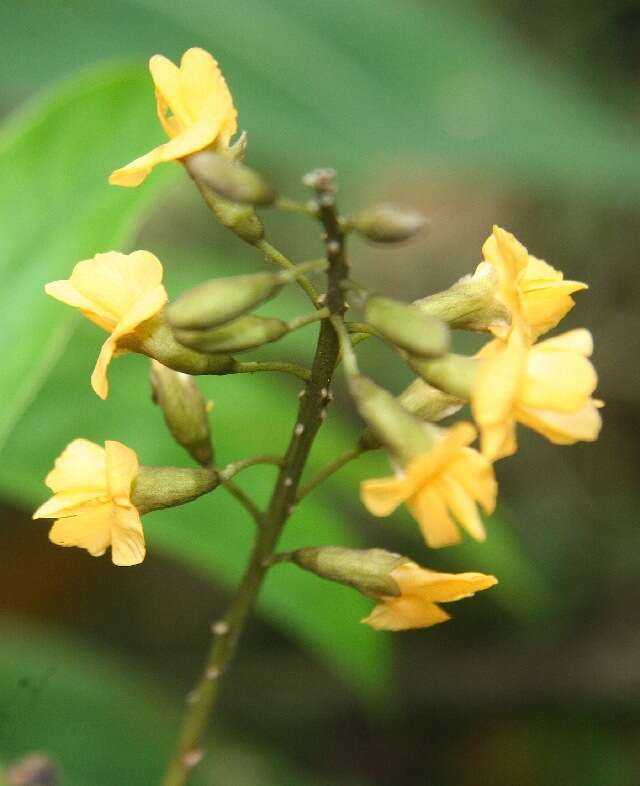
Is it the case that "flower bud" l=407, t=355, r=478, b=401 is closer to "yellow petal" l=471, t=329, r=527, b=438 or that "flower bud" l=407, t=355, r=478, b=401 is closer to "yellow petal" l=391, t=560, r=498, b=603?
"yellow petal" l=471, t=329, r=527, b=438

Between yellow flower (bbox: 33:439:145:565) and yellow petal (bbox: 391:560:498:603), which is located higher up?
yellow petal (bbox: 391:560:498:603)

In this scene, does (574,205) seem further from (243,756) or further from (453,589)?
(453,589)

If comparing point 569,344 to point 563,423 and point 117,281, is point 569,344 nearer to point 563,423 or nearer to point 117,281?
point 563,423

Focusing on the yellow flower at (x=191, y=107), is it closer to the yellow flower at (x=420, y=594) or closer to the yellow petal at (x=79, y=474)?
the yellow petal at (x=79, y=474)

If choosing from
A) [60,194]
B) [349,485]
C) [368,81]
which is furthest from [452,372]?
[368,81]

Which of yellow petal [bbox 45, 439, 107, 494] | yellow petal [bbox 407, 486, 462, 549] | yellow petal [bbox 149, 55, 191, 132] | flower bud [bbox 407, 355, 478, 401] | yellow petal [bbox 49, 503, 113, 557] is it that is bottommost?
yellow petal [bbox 49, 503, 113, 557]

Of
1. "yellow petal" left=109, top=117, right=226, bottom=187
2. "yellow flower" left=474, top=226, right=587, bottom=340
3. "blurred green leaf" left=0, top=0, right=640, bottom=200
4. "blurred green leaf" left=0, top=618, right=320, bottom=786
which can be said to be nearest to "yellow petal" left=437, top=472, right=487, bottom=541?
"yellow flower" left=474, top=226, right=587, bottom=340

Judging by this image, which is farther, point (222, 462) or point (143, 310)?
point (222, 462)
